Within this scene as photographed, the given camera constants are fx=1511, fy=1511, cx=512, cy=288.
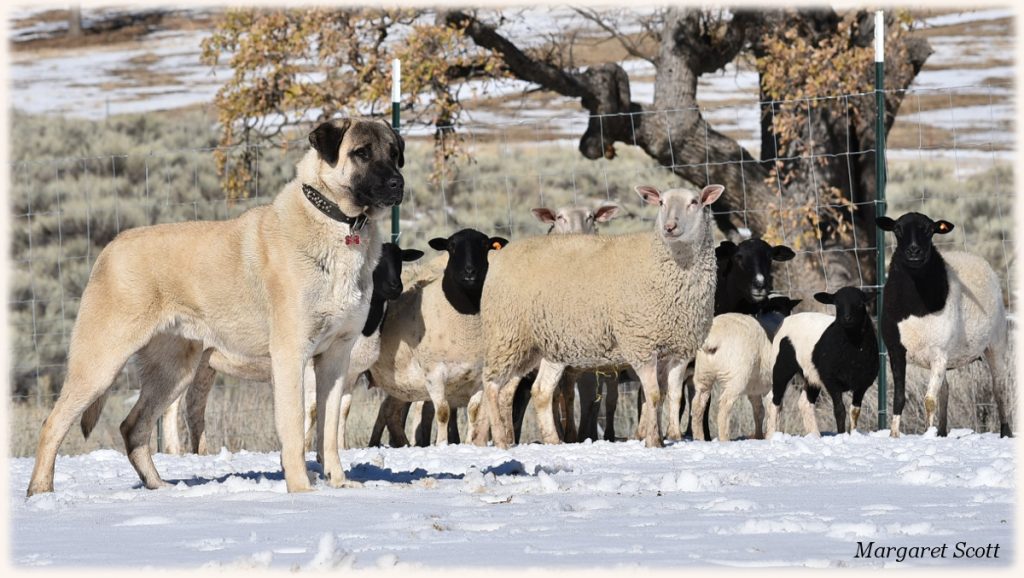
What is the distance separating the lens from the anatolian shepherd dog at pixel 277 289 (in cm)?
723

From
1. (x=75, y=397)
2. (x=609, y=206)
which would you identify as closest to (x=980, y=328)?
(x=609, y=206)

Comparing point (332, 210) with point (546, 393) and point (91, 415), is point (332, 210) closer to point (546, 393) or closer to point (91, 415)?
point (91, 415)

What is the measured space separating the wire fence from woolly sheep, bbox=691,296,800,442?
6320 mm

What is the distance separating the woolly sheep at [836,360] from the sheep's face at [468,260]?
2597mm

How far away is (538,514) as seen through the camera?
6184mm

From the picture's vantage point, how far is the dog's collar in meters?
7.36

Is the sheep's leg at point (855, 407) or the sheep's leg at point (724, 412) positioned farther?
the sheep's leg at point (724, 412)

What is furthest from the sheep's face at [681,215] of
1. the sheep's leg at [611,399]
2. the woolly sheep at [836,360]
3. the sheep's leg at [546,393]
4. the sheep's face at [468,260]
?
the sheep's leg at [611,399]

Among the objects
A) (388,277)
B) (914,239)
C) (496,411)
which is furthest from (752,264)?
(388,277)

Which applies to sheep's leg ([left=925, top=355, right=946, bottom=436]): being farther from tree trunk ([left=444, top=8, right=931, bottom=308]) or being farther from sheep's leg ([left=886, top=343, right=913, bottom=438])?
tree trunk ([left=444, top=8, right=931, bottom=308])

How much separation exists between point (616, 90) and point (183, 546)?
1612cm

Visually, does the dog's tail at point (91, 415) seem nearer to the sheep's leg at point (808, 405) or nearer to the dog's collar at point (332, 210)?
the dog's collar at point (332, 210)

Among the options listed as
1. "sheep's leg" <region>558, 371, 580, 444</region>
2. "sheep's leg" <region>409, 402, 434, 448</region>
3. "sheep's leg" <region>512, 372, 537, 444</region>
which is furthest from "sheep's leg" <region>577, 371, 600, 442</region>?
"sheep's leg" <region>409, 402, 434, 448</region>

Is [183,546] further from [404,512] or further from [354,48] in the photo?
[354,48]
